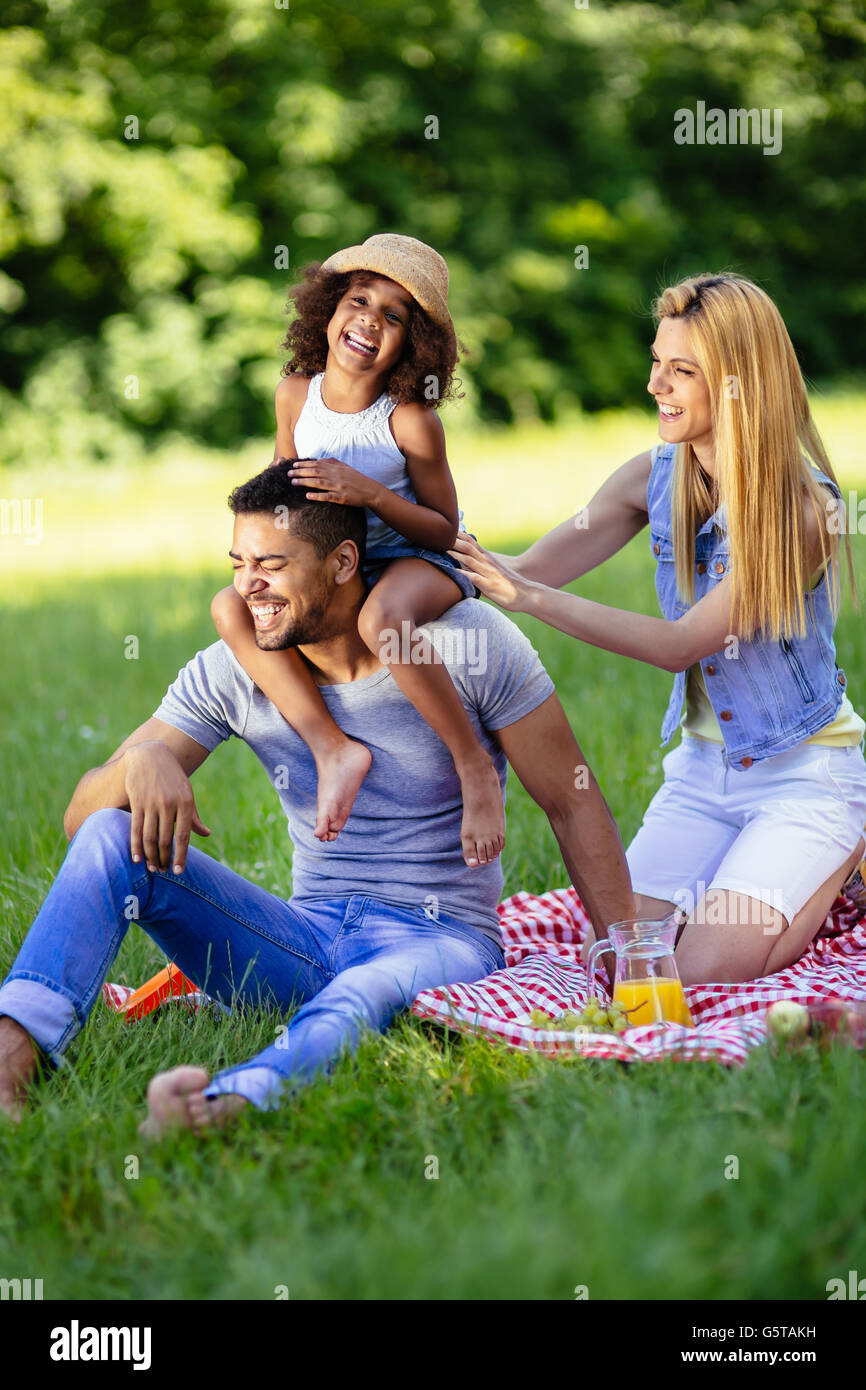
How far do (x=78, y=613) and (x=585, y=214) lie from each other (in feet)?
42.6

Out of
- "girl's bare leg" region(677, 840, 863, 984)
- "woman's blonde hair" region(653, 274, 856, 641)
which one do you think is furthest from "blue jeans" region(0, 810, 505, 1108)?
"woman's blonde hair" region(653, 274, 856, 641)

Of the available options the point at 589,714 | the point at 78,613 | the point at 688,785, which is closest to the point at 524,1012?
the point at 688,785

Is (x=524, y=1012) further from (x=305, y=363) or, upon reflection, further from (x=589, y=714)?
(x=589, y=714)

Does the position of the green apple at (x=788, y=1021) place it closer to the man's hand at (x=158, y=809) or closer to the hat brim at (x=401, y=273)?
the man's hand at (x=158, y=809)

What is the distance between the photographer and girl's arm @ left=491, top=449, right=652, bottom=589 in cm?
378

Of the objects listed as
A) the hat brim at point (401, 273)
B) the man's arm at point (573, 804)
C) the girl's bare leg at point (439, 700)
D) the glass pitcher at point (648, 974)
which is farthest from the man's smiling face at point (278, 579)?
the glass pitcher at point (648, 974)

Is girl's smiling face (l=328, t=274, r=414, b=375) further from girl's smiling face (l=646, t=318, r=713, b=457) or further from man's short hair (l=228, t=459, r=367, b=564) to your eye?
girl's smiling face (l=646, t=318, r=713, b=457)

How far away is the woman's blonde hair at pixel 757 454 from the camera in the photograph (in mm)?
3232

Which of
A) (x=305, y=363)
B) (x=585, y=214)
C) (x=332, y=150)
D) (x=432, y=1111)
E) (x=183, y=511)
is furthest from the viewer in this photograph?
(x=585, y=214)

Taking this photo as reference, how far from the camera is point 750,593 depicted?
3.25 metres

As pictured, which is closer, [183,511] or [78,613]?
[78,613]

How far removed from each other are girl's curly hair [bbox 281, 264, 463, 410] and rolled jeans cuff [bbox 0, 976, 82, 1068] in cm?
168

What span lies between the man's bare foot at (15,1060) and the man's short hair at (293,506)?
1.15 metres

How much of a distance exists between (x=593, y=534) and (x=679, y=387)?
0.59 metres
